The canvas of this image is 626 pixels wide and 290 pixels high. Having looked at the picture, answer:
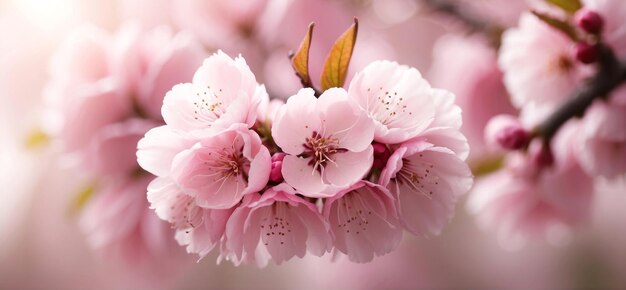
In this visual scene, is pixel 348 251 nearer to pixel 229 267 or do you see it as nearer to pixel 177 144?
pixel 177 144

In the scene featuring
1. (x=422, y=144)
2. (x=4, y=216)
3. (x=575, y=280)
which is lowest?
(x=575, y=280)

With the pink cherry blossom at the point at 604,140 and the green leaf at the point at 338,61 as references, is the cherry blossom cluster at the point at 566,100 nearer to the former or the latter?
the pink cherry blossom at the point at 604,140

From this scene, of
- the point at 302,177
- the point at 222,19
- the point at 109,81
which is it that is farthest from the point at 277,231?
the point at 222,19

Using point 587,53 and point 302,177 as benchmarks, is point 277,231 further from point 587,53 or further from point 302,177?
point 587,53

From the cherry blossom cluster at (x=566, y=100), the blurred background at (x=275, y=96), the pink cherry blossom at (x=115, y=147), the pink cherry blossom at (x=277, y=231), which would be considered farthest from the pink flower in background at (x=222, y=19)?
the pink cherry blossom at (x=277, y=231)

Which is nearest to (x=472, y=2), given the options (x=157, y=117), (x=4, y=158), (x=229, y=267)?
(x=157, y=117)

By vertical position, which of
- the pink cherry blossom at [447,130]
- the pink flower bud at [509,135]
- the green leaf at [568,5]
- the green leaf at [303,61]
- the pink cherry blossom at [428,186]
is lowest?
the pink flower bud at [509,135]
